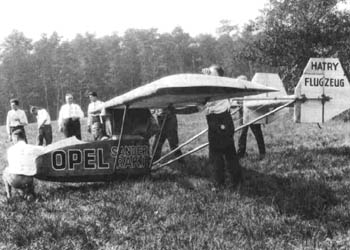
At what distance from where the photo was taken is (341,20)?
25297mm

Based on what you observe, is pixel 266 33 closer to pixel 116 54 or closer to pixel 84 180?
pixel 84 180

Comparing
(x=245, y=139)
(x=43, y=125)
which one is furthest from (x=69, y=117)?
(x=245, y=139)

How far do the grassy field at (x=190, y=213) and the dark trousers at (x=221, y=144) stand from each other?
293mm

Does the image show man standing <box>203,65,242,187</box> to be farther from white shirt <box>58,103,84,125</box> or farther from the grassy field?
white shirt <box>58,103,84,125</box>

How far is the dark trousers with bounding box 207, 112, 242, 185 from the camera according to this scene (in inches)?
280

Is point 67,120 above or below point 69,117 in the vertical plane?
below

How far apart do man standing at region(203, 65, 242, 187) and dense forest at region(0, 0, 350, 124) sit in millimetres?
19179

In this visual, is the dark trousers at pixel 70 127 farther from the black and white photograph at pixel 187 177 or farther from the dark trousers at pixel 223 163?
the dark trousers at pixel 223 163

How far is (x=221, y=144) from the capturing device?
7105mm

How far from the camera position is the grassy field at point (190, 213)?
493 centimetres

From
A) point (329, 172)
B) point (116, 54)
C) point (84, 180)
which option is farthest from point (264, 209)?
point (116, 54)

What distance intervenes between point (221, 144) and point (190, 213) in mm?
1637

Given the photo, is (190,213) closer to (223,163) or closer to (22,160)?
(223,163)

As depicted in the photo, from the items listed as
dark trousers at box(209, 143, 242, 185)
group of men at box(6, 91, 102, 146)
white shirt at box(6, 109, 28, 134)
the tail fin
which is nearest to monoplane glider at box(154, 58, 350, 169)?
the tail fin
